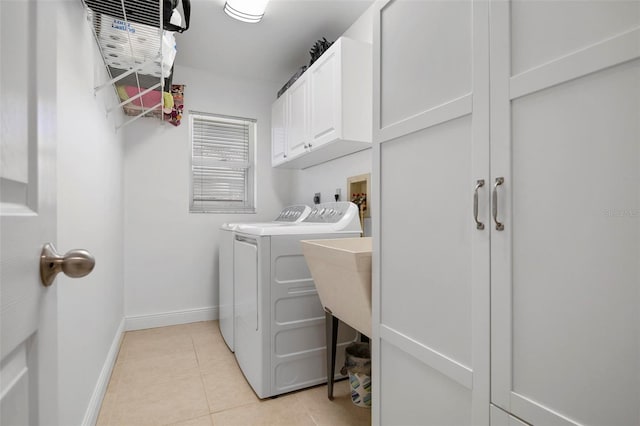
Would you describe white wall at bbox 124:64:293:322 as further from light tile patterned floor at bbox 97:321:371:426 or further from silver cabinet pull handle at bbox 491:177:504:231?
silver cabinet pull handle at bbox 491:177:504:231

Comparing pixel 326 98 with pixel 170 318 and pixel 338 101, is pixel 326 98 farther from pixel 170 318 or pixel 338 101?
pixel 170 318

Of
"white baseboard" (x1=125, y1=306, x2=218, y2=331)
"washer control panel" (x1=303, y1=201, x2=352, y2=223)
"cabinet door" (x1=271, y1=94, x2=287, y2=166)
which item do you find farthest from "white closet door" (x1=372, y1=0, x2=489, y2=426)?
"white baseboard" (x1=125, y1=306, x2=218, y2=331)

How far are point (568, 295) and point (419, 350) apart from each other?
491 millimetres

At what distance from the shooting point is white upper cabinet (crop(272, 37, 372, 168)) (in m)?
2.11

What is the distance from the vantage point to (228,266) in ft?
8.57

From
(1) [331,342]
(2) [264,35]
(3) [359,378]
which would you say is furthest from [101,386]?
(2) [264,35]

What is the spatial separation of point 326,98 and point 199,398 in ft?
6.69

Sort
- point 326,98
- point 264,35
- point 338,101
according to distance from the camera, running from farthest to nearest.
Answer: point 264,35 → point 326,98 → point 338,101

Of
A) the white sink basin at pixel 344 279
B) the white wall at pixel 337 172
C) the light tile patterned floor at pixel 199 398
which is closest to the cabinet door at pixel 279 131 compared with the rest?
the white wall at pixel 337 172

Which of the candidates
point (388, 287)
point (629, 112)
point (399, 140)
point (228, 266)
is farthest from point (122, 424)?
point (629, 112)

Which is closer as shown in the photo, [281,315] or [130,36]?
[130,36]

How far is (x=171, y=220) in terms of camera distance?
3.13 m

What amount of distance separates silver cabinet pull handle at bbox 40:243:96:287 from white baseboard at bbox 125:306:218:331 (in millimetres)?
2886

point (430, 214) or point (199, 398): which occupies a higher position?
point (430, 214)
